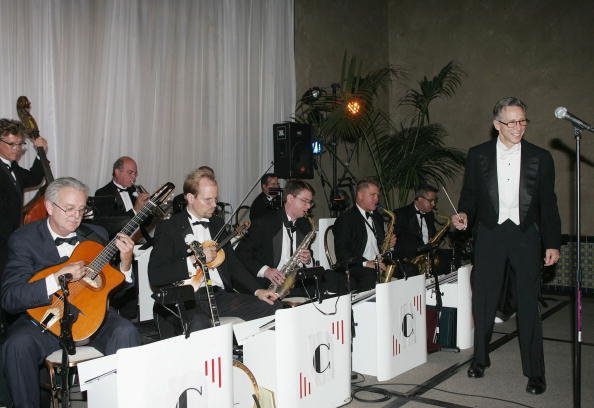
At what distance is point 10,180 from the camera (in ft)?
11.9

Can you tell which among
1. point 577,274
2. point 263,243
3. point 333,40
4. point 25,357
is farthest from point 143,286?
point 333,40

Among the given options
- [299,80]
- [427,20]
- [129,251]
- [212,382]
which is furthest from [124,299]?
[427,20]

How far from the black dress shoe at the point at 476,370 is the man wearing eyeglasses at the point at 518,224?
30 cm

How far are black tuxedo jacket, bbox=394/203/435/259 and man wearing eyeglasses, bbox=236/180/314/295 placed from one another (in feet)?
7.19

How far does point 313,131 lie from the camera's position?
684 cm

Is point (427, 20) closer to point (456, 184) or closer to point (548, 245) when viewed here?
point (456, 184)

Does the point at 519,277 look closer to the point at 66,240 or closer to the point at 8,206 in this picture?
the point at 66,240

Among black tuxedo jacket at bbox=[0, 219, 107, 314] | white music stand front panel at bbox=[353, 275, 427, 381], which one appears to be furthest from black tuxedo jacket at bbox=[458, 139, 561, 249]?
black tuxedo jacket at bbox=[0, 219, 107, 314]

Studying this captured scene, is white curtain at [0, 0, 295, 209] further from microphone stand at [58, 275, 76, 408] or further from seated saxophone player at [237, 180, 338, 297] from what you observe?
microphone stand at [58, 275, 76, 408]

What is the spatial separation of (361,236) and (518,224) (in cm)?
192

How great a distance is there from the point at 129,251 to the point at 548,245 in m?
2.35

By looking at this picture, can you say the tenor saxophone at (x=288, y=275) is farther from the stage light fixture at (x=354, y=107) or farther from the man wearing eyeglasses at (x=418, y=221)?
the stage light fixture at (x=354, y=107)

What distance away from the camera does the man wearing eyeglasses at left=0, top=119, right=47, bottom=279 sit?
3.54m

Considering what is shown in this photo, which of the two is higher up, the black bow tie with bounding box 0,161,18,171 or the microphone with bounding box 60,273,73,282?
the black bow tie with bounding box 0,161,18,171
